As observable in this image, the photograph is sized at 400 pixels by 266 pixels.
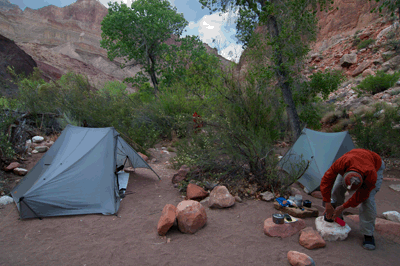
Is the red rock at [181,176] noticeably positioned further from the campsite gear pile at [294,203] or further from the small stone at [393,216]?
the small stone at [393,216]

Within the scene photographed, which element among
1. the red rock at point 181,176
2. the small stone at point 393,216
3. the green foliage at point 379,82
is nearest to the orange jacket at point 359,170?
the small stone at point 393,216

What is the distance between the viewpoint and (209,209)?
4.45m

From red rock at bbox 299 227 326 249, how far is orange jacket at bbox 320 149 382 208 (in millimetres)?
479

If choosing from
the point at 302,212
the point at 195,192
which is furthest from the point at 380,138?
the point at 195,192

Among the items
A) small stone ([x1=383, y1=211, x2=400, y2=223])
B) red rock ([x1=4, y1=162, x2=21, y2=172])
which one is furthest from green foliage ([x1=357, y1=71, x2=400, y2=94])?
red rock ([x1=4, y1=162, x2=21, y2=172])

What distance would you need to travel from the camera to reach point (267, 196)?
4664mm

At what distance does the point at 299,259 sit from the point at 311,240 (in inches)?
20.7

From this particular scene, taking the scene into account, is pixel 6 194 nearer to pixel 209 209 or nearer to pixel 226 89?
pixel 209 209

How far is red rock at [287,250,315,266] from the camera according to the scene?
2.56m

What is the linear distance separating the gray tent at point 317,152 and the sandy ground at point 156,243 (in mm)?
1337

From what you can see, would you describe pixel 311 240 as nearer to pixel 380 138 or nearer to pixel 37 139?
pixel 380 138

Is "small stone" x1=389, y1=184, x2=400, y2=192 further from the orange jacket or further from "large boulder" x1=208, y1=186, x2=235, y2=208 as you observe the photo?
"large boulder" x1=208, y1=186, x2=235, y2=208

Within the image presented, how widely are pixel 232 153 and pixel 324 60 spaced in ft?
78.5

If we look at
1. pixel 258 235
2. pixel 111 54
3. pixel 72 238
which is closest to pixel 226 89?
pixel 258 235
